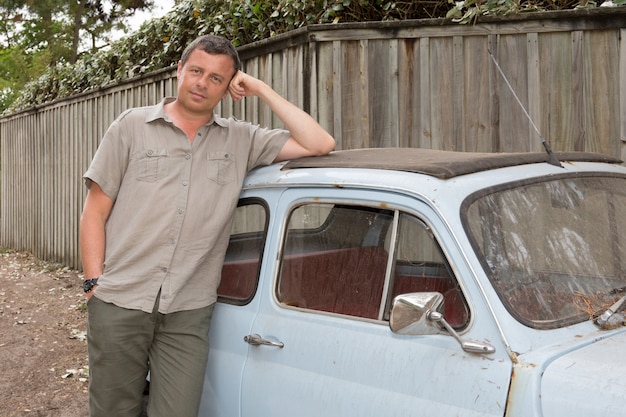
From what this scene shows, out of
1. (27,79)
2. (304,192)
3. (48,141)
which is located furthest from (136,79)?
(27,79)

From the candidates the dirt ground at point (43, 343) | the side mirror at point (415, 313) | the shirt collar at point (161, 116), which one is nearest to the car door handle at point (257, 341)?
the side mirror at point (415, 313)

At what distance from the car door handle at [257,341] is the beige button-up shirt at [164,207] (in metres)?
0.32

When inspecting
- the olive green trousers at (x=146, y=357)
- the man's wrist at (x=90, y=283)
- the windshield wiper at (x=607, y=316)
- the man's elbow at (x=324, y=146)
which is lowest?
the olive green trousers at (x=146, y=357)

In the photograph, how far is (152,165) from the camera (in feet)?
10.9

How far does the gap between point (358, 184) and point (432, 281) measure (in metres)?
0.48

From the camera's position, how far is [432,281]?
262cm

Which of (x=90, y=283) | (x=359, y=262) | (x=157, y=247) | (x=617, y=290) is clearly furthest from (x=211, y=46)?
(x=617, y=290)

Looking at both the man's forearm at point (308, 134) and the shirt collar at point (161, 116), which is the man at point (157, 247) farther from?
the man's forearm at point (308, 134)

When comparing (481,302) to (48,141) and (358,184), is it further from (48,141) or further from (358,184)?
(48,141)

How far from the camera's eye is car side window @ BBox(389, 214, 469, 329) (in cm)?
253

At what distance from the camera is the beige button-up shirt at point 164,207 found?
323cm

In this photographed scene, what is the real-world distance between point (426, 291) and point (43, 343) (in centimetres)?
561

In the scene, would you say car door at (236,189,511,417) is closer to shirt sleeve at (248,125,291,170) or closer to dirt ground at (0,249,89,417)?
shirt sleeve at (248,125,291,170)

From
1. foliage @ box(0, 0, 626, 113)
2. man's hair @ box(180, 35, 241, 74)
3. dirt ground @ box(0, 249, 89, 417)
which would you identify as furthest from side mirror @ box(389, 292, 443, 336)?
dirt ground @ box(0, 249, 89, 417)
